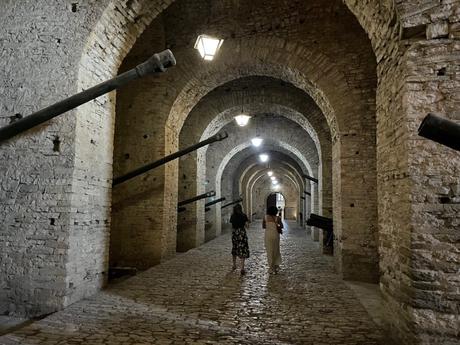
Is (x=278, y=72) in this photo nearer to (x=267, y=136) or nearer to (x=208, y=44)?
(x=208, y=44)

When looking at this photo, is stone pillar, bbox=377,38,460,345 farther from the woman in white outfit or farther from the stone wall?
the stone wall

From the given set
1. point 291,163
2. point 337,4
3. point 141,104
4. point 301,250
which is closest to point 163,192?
point 141,104

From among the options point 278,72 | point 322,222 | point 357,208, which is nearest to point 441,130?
point 357,208

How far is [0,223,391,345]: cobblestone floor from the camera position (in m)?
Result: 3.58

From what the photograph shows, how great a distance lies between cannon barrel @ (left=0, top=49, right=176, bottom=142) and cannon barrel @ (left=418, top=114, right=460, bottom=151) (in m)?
2.89

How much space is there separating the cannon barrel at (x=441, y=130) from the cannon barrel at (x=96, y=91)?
2890 mm

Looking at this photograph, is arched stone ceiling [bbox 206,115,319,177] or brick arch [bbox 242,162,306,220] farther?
brick arch [bbox 242,162,306,220]

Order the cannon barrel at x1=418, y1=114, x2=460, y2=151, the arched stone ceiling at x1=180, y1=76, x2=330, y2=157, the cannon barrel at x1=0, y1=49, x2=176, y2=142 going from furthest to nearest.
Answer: the arched stone ceiling at x1=180, y1=76, x2=330, y2=157
the cannon barrel at x1=0, y1=49, x2=176, y2=142
the cannon barrel at x1=418, y1=114, x2=460, y2=151

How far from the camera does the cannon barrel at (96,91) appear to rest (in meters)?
4.00

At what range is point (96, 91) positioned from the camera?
422 cm

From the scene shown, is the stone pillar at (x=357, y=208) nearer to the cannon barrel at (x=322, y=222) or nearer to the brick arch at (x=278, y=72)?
the brick arch at (x=278, y=72)

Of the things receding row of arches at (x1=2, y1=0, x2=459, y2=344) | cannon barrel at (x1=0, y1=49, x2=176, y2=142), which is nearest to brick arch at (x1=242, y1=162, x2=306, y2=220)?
receding row of arches at (x1=2, y1=0, x2=459, y2=344)

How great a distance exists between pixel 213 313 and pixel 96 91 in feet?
10.9

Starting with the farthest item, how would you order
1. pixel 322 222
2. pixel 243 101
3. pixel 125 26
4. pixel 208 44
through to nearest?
pixel 243 101
pixel 322 222
pixel 208 44
pixel 125 26
